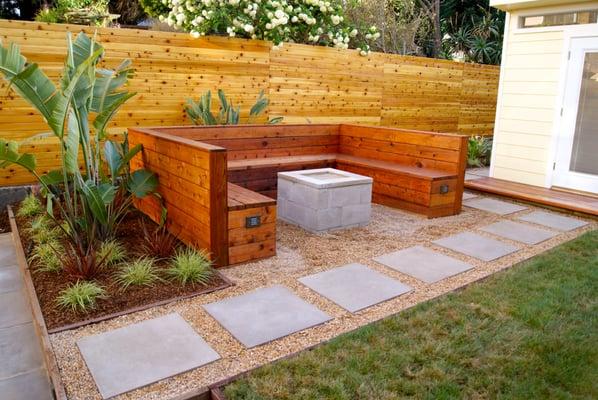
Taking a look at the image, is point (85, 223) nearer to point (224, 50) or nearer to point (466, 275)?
point (466, 275)

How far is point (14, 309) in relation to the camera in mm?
3166

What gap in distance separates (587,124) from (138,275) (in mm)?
5775

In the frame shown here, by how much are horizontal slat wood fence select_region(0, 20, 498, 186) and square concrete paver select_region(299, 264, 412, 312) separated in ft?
11.9

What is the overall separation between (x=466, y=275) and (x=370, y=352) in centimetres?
150

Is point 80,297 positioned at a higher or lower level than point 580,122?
lower

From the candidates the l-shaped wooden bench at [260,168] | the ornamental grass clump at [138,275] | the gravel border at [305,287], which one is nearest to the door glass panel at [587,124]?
the gravel border at [305,287]

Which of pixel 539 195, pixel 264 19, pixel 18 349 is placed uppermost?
pixel 264 19

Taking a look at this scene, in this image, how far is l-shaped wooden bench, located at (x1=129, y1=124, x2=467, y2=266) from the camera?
11.9 ft

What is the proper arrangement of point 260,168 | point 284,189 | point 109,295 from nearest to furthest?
1. point 109,295
2. point 284,189
3. point 260,168

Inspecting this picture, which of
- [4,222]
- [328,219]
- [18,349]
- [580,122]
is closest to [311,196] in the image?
[328,219]

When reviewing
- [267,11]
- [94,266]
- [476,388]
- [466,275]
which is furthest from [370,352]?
[267,11]

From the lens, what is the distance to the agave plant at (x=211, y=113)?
6.10m

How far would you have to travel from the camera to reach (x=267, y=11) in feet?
22.0

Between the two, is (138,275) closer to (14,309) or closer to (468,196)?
(14,309)
